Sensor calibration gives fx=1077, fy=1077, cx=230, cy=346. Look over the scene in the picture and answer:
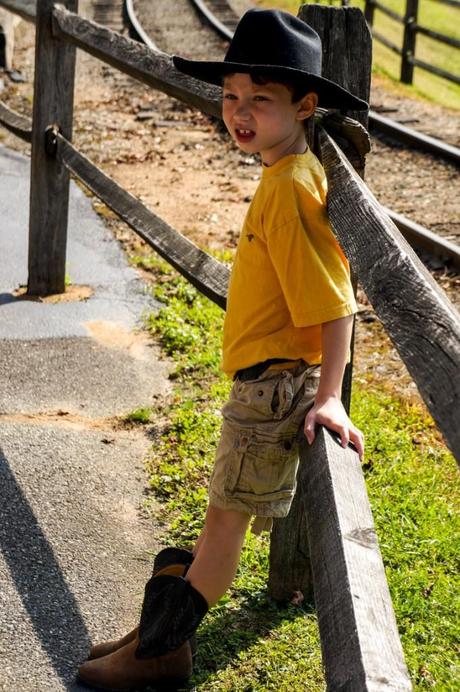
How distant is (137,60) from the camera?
465 cm

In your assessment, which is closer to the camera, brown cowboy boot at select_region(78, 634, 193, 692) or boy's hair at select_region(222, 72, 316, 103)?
boy's hair at select_region(222, 72, 316, 103)

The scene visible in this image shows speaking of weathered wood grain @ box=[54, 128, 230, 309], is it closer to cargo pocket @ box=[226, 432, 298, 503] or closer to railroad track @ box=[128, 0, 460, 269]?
cargo pocket @ box=[226, 432, 298, 503]

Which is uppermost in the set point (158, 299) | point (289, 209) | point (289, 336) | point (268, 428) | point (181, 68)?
point (181, 68)

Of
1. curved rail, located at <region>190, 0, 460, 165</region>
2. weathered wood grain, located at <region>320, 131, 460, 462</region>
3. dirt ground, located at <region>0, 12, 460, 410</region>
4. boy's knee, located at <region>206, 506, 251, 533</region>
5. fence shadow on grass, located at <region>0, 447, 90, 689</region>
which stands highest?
weathered wood grain, located at <region>320, 131, 460, 462</region>

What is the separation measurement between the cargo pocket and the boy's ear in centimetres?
82

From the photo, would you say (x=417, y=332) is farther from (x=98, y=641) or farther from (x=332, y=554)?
(x=98, y=641)

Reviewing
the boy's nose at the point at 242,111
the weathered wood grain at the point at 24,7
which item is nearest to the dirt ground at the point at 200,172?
the weathered wood grain at the point at 24,7

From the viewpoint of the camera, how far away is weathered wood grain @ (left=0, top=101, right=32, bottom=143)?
6.55 metres

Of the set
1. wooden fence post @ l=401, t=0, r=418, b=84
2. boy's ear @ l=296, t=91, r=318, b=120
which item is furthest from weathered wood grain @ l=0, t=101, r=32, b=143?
wooden fence post @ l=401, t=0, r=418, b=84

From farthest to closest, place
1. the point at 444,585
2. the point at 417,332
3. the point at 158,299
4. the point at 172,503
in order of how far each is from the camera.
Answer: the point at 158,299 < the point at 172,503 < the point at 444,585 < the point at 417,332

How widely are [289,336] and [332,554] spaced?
0.78m

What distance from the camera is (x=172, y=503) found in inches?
157

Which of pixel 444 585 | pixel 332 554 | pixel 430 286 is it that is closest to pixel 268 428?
pixel 332 554

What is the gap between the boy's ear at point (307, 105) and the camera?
8.92 feet
